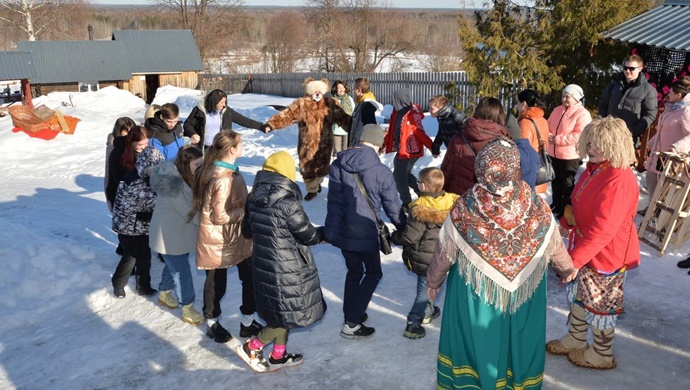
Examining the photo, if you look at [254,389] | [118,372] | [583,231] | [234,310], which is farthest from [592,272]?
[118,372]

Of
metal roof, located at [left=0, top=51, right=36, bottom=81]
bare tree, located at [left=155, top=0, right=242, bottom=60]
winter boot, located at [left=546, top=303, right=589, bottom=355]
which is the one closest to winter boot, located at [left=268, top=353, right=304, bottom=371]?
winter boot, located at [left=546, top=303, right=589, bottom=355]

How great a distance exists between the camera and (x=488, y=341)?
10.4 feet

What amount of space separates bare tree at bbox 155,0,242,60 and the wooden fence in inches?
374

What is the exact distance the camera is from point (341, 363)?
4.32 meters

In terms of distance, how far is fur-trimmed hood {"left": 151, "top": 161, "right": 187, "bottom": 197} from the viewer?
469 centimetres

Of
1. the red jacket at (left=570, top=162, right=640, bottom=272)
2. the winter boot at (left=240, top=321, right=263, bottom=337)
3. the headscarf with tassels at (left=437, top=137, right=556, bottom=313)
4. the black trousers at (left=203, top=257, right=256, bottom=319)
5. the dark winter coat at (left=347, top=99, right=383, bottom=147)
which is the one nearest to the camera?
the headscarf with tassels at (left=437, top=137, right=556, bottom=313)

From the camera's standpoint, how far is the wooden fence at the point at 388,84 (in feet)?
42.0

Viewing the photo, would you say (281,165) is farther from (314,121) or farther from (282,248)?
(314,121)

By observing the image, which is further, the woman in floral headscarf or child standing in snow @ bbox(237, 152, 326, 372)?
child standing in snow @ bbox(237, 152, 326, 372)

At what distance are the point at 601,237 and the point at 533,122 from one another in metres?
3.12

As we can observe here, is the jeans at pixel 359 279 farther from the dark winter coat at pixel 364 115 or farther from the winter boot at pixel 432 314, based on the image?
the dark winter coat at pixel 364 115

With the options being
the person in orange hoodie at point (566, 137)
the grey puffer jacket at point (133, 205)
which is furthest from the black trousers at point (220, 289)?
the person in orange hoodie at point (566, 137)

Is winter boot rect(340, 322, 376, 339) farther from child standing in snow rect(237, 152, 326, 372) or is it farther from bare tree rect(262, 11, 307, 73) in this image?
bare tree rect(262, 11, 307, 73)

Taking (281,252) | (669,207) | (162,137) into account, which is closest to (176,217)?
(281,252)
